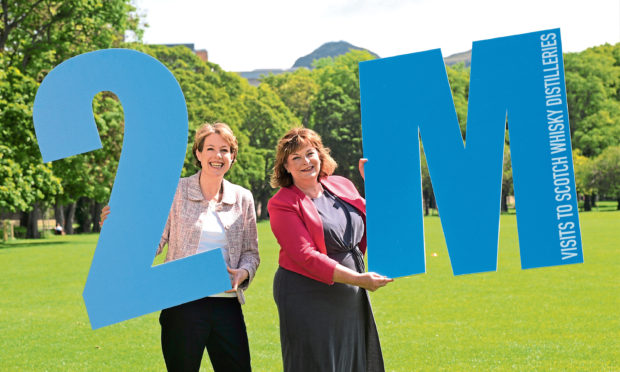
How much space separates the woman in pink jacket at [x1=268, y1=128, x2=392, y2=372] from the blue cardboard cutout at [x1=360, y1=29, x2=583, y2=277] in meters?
0.25

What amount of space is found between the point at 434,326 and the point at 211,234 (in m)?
5.23

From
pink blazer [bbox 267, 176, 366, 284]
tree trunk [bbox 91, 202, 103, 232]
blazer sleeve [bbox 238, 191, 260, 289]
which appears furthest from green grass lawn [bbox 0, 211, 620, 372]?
tree trunk [bbox 91, 202, 103, 232]

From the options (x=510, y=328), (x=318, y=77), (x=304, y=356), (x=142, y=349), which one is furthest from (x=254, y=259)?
(x=318, y=77)

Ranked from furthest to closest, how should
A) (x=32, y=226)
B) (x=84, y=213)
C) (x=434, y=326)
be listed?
(x=84, y=213) < (x=32, y=226) < (x=434, y=326)

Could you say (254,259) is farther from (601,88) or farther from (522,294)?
(601,88)

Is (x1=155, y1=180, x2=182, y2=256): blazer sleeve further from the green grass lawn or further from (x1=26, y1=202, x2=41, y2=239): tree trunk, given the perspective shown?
(x1=26, y1=202, x2=41, y2=239): tree trunk

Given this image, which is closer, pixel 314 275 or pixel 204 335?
pixel 314 275

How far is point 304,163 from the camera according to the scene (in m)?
3.62

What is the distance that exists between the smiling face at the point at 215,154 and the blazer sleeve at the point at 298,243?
1.24 ft

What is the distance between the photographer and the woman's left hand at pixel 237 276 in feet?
11.9

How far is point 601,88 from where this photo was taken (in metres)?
52.2

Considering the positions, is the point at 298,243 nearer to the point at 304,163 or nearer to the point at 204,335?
the point at 304,163

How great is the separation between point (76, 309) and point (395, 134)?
792cm

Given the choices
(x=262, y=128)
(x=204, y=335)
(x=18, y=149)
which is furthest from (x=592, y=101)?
(x=204, y=335)
